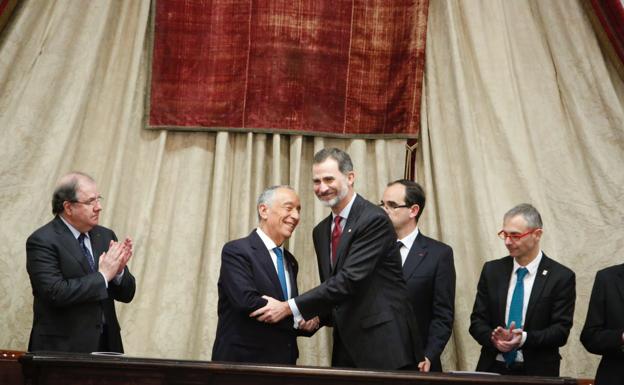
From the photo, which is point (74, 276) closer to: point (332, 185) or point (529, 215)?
point (332, 185)

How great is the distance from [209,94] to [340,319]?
2.28m

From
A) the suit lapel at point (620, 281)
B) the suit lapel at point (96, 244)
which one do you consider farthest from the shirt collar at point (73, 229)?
the suit lapel at point (620, 281)

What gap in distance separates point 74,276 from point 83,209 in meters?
0.34

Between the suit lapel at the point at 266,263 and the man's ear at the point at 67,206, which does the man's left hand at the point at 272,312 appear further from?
the man's ear at the point at 67,206

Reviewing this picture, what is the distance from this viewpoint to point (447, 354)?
5891mm

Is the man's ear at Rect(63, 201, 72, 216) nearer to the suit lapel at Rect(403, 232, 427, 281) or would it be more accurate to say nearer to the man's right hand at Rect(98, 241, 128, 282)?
the man's right hand at Rect(98, 241, 128, 282)

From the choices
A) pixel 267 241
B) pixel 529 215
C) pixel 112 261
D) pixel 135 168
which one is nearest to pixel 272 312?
pixel 267 241

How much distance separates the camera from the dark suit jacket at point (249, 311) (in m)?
4.39

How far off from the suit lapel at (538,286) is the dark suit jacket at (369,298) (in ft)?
2.24

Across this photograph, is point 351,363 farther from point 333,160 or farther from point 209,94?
point 209,94

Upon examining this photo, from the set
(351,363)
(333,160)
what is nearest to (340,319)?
(351,363)

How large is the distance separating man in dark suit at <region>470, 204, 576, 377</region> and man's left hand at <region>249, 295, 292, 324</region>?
3.66 ft

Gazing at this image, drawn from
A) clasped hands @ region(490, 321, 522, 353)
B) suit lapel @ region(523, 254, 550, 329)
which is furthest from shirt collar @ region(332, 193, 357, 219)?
suit lapel @ region(523, 254, 550, 329)

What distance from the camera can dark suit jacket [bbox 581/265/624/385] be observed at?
4.57 m
